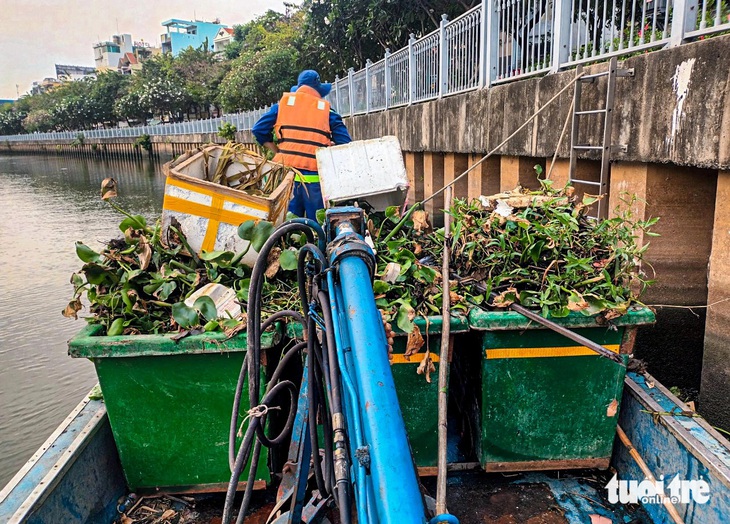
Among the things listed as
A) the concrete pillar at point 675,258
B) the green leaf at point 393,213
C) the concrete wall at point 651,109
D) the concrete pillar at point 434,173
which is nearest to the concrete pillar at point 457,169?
the concrete pillar at point 434,173

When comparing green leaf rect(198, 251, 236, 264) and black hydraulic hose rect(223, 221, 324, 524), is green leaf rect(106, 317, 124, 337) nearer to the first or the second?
green leaf rect(198, 251, 236, 264)

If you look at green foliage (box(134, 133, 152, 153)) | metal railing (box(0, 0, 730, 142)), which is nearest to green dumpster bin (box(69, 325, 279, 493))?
metal railing (box(0, 0, 730, 142))

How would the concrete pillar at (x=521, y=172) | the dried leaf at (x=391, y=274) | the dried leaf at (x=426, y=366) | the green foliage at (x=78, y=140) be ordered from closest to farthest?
the dried leaf at (x=426, y=366) < the dried leaf at (x=391, y=274) < the concrete pillar at (x=521, y=172) < the green foliage at (x=78, y=140)

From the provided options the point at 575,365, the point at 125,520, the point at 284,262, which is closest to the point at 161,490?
the point at 125,520

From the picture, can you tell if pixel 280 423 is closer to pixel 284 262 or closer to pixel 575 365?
pixel 284 262

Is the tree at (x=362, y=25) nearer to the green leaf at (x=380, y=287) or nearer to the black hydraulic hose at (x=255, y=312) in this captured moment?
the green leaf at (x=380, y=287)

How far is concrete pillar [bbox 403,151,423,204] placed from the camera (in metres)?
9.47

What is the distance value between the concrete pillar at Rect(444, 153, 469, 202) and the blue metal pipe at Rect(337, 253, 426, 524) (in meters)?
6.02

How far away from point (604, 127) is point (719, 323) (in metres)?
1.61

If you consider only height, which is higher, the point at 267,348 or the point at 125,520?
the point at 267,348

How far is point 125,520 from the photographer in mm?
2258

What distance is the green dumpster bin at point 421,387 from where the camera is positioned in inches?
87.6

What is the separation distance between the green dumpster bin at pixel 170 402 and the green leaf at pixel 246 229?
1.85 feet

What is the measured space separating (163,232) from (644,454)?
92.9 inches
